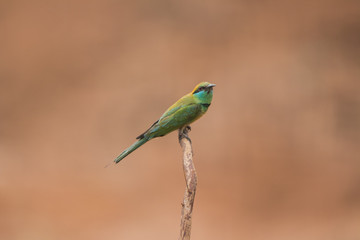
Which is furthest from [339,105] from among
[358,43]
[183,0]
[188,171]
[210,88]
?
[188,171]

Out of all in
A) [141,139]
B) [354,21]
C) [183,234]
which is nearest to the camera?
[183,234]

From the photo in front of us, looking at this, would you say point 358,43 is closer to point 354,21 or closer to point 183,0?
point 354,21

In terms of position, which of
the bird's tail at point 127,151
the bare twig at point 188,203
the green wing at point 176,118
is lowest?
the bare twig at point 188,203

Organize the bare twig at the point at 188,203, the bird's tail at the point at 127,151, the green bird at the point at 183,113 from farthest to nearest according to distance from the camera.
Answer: the green bird at the point at 183,113 < the bird's tail at the point at 127,151 < the bare twig at the point at 188,203

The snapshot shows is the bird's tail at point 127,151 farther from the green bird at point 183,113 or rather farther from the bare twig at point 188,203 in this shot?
the bare twig at point 188,203

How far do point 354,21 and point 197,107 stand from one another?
2.77 meters

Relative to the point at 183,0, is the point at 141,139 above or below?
below

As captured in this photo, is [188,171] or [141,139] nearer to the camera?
[188,171]

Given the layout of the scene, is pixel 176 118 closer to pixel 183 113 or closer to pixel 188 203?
pixel 183 113

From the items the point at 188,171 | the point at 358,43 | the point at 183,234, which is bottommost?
the point at 183,234

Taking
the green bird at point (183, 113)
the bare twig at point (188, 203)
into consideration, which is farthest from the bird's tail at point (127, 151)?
the bare twig at point (188, 203)

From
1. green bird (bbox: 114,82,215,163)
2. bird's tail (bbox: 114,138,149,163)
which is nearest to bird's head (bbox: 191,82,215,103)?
green bird (bbox: 114,82,215,163)

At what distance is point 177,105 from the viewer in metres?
2.14

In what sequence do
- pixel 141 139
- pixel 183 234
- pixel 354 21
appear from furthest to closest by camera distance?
pixel 354 21, pixel 141 139, pixel 183 234
